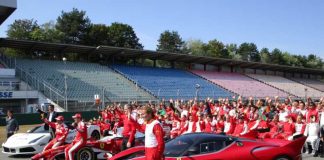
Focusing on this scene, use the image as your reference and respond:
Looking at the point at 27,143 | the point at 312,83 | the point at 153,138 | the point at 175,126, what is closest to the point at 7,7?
the point at 27,143

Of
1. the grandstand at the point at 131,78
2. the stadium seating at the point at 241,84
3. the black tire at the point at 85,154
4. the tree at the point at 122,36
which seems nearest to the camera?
the black tire at the point at 85,154

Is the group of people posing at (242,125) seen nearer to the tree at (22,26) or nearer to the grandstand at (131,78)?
the grandstand at (131,78)

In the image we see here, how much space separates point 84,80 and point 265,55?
274 feet

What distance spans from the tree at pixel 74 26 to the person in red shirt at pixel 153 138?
62.2 meters

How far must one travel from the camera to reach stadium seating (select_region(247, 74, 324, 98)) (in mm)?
60531

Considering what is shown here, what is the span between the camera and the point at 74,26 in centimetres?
6819

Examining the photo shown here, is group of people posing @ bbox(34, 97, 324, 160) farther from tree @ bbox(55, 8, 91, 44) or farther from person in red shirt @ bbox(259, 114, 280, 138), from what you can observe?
tree @ bbox(55, 8, 91, 44)

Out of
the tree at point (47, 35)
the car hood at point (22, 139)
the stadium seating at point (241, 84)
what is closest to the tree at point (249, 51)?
the stadium seating at point (241, 84)

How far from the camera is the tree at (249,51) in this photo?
11738cm

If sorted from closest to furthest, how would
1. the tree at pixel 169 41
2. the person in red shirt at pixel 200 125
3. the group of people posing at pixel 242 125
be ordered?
1. the group of people posing at pixel 242 125
2. the person in red shirt at pixel 200 125
3. the tree at pixel 169 41

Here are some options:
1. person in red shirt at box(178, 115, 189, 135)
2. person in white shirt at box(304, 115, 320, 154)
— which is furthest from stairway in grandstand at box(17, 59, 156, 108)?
person in white shirt at box(304, 115, 320, 154)

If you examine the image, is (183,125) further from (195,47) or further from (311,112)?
(195,47)

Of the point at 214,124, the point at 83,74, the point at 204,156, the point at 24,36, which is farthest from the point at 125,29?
the point at 204,156

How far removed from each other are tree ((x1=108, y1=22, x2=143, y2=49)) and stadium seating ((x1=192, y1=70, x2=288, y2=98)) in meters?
20.4
